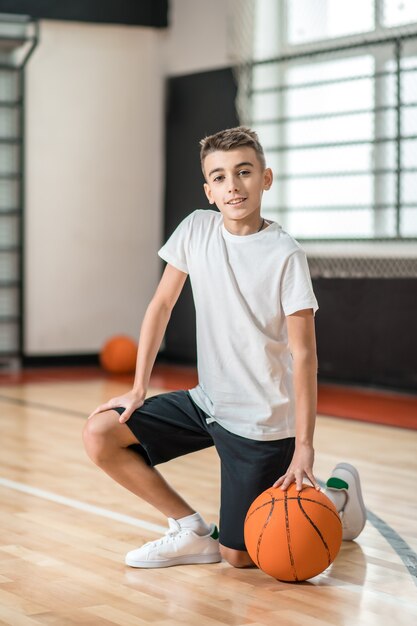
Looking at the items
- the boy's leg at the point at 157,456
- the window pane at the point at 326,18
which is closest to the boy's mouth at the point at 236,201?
the boy's leg at the point at 157,456

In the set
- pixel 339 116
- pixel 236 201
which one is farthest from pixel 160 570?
pixel 339 116

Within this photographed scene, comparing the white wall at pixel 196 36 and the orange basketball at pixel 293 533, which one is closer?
the orange basketball at pixel 293 533

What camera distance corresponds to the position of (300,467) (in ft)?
8.91

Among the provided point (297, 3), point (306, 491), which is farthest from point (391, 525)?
point (297, 3)

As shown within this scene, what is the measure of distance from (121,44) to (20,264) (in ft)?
6.11

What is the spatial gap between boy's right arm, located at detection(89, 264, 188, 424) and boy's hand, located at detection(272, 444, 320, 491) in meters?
0.46

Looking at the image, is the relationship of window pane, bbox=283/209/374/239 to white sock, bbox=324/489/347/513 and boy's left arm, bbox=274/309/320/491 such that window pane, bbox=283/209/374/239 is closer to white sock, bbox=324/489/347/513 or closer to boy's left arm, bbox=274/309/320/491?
white sock, bbox=324/489/347/513

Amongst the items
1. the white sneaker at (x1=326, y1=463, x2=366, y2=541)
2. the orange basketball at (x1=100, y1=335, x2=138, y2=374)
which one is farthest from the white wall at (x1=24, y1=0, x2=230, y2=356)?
the white sneaker at (x1=326, y1=463, x2=366, y2=541)

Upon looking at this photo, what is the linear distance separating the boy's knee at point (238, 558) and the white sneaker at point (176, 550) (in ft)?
0.24

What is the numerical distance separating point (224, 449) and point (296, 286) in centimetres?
48

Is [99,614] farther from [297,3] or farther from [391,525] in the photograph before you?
[297,3]

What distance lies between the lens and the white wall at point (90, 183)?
322 inches

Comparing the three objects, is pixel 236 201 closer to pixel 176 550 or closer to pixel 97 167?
pixel 176 550

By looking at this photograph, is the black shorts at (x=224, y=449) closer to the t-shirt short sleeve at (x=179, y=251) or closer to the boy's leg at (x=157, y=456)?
the boy's leg at (x=157, y=456)
